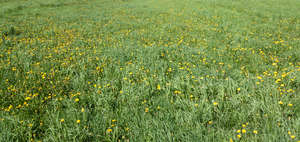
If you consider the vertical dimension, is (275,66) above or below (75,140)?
above

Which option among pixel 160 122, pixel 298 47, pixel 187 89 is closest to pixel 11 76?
pixel 160 122

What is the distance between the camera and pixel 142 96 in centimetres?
288

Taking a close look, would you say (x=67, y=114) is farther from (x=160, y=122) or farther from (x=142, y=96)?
(x=160, y=122)

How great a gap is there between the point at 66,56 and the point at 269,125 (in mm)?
4714

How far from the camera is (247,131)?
1.99 m

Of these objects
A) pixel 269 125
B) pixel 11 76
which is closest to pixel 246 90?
pixel 269 125

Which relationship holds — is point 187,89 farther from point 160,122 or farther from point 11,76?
point 11,76

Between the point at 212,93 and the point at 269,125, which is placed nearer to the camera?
the point at 269,125

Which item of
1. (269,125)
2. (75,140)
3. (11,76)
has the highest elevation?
(11,76)

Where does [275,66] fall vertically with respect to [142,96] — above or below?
above

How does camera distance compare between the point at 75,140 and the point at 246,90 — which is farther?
the point at 246,90

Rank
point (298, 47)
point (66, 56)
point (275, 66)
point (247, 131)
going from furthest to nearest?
point (298, 47) → point (66, 56) → point (275, 66) → point (247, 131)

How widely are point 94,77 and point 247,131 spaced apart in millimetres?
2933

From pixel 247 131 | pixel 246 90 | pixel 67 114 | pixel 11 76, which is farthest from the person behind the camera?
pixel 11 76
